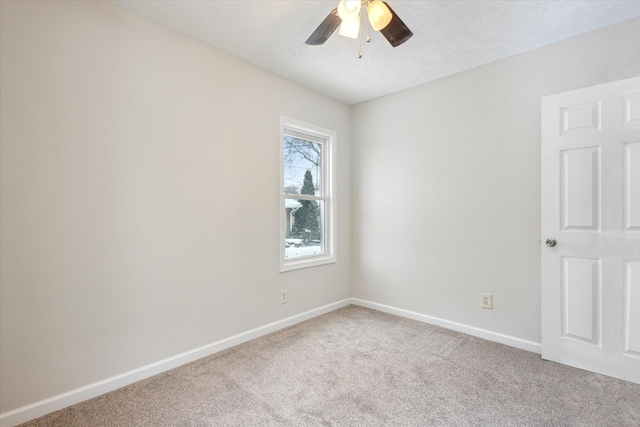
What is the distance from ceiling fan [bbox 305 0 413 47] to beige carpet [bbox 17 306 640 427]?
2.16 meters

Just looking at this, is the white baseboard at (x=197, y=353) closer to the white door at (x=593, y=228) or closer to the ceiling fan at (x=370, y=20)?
the white door at (x=593, y=228)

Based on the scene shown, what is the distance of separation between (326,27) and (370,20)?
25 cm

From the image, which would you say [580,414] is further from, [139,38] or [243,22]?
[139,38]

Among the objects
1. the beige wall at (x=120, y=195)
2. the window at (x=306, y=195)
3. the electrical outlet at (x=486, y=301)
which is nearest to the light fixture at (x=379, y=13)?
the beige wall at (x=120, y=195)

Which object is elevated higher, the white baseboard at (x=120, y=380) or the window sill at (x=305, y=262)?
the window sill at (x=305, y=262)

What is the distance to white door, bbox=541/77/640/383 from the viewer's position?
206 cm

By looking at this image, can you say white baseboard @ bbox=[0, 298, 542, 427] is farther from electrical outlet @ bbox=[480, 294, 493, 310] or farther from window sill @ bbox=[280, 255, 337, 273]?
window sill @ bbox=[280, 255, 337, 273]

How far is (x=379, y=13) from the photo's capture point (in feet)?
5.38

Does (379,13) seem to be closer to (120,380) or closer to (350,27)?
(350,27)

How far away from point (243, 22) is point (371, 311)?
10.00ft

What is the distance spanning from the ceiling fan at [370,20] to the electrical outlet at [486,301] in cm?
226

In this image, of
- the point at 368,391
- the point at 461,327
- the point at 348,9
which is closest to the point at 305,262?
the point at 368,391

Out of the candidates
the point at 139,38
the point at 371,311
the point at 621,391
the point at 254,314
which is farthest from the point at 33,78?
the point at 621,391

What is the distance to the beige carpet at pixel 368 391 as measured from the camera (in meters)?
1.72
